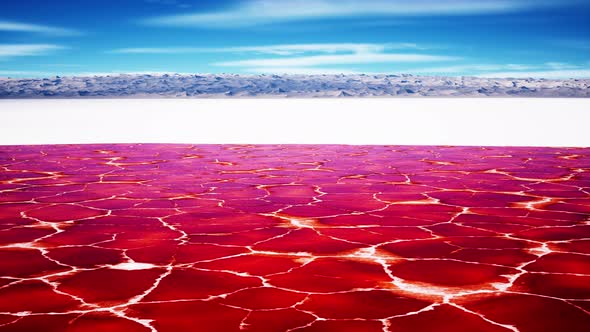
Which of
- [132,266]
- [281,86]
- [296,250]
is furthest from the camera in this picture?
[281,86]

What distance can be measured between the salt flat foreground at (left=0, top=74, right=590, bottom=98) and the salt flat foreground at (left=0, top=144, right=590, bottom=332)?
3310 inches

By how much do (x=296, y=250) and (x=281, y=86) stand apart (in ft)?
306

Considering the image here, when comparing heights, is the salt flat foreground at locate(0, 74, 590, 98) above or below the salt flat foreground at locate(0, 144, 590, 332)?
above

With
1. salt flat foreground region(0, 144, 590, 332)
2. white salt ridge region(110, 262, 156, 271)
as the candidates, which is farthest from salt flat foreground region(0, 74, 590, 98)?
white salt ridge region(110, 262, 156, 271)

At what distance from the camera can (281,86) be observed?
3777 inches

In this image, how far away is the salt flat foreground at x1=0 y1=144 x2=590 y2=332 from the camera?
8.46 ft

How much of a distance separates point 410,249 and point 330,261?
509mm

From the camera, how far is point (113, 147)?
10172mm

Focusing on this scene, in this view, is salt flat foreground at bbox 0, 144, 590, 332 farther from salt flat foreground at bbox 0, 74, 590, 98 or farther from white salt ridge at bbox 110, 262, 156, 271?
salt flat foreground at bbox 0, 74, 590, 98

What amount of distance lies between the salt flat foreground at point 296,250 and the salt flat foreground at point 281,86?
84.1m

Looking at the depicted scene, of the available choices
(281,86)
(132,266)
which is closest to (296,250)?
(132,266)


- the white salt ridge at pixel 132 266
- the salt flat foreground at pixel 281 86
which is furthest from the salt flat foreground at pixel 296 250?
the salt flat foreground at pixel 281 86

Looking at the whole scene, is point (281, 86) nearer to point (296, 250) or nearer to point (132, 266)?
point (296, 250)

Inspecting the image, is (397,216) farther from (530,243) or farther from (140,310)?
(140,310)
